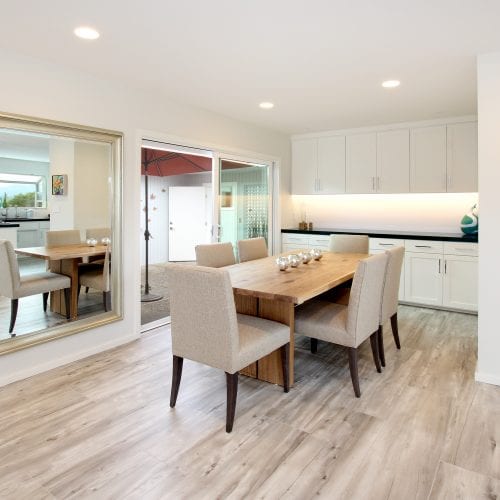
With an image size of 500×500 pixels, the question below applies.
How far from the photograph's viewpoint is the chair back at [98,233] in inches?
137

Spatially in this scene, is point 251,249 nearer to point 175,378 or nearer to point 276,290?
point 276,290

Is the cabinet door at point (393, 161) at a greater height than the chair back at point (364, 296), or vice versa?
the cabinet door at point (393, 161)

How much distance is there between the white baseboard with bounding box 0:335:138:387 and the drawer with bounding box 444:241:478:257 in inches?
145

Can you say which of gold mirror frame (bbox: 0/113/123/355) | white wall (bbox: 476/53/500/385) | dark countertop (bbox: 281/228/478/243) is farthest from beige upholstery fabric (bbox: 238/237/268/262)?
white wall (bbox: 476/53/500/385)

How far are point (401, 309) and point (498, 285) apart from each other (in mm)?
2184

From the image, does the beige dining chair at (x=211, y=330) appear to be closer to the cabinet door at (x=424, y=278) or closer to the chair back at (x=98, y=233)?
the chair back at (x=98, y=233)

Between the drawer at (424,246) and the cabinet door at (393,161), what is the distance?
28.8 inches

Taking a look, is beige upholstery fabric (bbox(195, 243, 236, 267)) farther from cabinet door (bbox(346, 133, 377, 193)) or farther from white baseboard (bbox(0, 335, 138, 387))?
cabinet door (bbox(346, 133, 377, 193))

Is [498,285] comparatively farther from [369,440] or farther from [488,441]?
[369,440]

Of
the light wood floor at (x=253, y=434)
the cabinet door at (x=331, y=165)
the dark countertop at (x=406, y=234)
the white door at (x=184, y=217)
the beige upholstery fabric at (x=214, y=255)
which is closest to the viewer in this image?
the light wood floor at (x=253, y=434)

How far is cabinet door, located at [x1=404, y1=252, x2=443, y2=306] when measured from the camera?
4816 mm

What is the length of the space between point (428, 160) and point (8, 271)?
15.6 feet

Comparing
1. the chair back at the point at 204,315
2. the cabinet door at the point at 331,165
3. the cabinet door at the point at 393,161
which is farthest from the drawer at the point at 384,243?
the chair back at the point at 204,315

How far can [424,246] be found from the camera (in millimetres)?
4887
